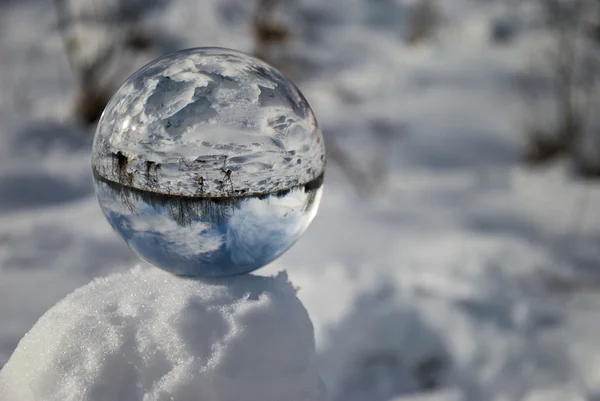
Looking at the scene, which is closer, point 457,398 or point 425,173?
point 457,398

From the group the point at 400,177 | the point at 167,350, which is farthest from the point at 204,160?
the point at 400,177

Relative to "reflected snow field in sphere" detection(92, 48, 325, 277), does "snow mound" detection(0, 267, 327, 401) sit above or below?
below

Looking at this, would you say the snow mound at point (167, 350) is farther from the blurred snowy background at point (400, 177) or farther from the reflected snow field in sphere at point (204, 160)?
the blurred snowy background at point (400, 177)

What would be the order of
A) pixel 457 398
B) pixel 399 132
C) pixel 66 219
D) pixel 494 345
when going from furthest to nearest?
pixel 399 132 → pixel 66 219 → pixel 494 345 → pixel 457 398

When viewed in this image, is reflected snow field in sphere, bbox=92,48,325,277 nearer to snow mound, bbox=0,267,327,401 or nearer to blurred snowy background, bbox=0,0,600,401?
snow mound, bbox=0,267,327,401

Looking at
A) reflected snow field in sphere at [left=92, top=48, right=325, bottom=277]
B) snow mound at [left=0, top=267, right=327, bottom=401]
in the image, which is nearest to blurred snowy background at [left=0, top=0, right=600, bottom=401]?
snow mound at [left=0, top=267, right=327, bottom=401]

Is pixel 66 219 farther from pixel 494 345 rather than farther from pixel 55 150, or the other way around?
pixel 494 345

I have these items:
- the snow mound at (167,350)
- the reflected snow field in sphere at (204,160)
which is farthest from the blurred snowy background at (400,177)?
the reflected snow field in sphere at (204,160)

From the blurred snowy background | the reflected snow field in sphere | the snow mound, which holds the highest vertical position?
the reflected snow field in sphere

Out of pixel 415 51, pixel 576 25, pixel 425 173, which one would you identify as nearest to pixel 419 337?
pixel 425 173
